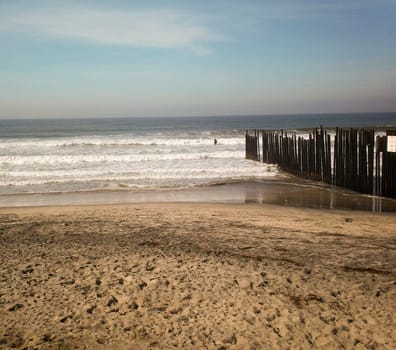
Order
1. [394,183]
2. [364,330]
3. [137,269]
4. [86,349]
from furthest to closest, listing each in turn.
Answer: [394,183] < [137,269] < [364,330] < [86,349]

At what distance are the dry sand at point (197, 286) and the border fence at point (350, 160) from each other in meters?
3.52

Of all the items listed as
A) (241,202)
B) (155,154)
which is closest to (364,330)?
(241,202)

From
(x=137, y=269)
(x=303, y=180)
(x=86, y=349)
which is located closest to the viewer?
(x=86, y=349)

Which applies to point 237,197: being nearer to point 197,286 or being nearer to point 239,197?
point 239,197

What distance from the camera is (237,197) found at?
39.9 feet

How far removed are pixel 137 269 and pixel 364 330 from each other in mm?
2776

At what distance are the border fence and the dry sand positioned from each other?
138 inches

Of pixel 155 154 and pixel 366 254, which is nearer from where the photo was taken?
pixel 366 254

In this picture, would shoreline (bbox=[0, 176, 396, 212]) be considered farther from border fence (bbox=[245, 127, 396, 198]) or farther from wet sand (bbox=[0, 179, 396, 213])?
border fence (bbox=[245, 127, 396, 198])

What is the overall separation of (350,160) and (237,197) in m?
3.61

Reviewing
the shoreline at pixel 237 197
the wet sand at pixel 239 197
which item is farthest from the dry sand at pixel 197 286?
the shoreline at pixel 237 197

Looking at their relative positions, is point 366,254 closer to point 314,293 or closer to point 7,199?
point 314,293

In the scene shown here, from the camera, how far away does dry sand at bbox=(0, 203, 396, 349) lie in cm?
388

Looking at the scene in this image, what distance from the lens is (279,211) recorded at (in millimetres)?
10000
